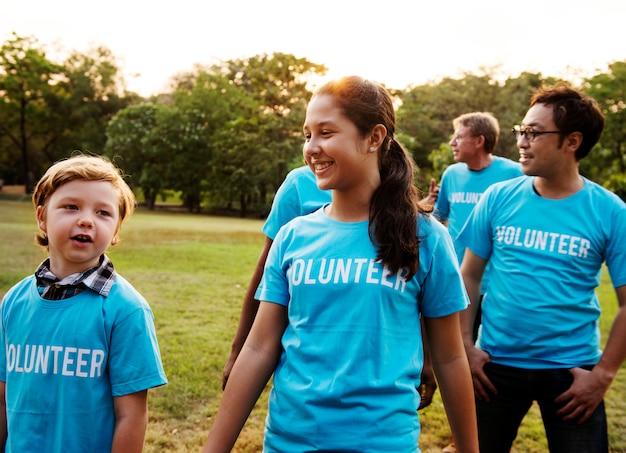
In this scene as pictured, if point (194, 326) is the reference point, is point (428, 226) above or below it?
above

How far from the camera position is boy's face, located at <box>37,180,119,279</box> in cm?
201

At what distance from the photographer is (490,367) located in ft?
9.39

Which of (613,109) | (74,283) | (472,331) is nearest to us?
(74,283)

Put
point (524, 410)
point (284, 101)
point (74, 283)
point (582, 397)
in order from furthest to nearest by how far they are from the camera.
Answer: point (284, 101) → point (524, 410) → point (582, 397) → point (74, 283)

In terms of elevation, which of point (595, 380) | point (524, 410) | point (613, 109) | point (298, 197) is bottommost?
Result: point (524, 410)

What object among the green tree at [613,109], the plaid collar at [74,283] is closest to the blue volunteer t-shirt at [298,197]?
the plaid collar at [74,283]

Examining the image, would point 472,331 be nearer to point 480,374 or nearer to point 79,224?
point 480,374

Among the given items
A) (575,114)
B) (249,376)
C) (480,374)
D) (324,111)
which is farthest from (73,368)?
(575,114)

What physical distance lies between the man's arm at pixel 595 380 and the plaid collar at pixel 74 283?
2.00 metres

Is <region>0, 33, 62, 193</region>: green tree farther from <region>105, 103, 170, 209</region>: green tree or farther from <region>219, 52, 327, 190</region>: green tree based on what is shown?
<region>219, 52, 327, 190</region>: green tree

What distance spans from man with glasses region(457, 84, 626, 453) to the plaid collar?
5.83 feet

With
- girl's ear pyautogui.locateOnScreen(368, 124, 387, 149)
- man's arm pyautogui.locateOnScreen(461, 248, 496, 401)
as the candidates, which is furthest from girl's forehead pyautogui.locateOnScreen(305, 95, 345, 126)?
man's arm pyautogui.locateOnScreen(461, 248, 496, 401)

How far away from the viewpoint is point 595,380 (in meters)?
2.61

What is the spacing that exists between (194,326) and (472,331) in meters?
5.24
